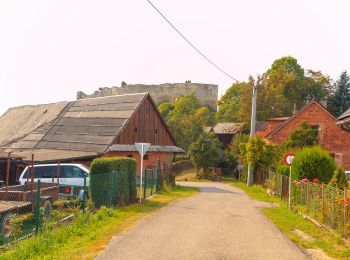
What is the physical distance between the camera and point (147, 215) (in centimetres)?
1588

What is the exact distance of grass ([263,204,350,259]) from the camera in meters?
10.7

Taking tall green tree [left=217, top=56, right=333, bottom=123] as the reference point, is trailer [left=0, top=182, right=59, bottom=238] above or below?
below

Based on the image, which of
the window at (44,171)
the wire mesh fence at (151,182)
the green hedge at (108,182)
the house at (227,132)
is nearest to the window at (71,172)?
the window at (44,171)

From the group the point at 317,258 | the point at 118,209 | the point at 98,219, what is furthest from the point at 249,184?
the point at 317,258

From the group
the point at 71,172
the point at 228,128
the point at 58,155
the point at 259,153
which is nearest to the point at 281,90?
the point at 228,128

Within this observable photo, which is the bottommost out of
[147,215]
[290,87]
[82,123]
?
[147,215]

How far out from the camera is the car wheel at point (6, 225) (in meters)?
11.0

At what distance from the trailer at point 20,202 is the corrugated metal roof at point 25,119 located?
2488 cm

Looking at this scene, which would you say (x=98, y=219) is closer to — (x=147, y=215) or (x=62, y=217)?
(x=62, y=217)

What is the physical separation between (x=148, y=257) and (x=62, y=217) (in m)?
4.90

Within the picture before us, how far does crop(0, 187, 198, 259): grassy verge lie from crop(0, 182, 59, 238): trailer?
A: 1.15 m

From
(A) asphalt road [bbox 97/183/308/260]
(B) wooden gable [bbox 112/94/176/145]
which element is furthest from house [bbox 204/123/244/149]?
(A) asphalt road [bbox 97/183/308/260]

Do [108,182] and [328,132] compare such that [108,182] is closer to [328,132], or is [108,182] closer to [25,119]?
[25,119]

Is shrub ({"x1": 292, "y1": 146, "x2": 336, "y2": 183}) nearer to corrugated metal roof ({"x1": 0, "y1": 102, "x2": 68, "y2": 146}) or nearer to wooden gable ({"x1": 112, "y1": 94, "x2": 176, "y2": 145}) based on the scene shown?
wooden gable ({"x1": 112, "y1": 94, "x2": 176, "y2": 145})
